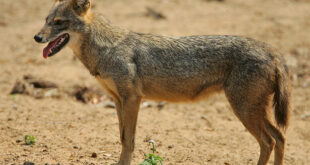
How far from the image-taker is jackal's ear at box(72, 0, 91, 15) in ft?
20.6

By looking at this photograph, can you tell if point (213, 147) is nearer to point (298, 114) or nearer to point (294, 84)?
point (298, 114)

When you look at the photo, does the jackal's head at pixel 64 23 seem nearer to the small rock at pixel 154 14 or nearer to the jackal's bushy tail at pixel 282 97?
the jackal's bushy tail at pixel 282 97

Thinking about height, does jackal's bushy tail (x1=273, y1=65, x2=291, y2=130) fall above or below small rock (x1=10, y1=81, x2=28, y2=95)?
below

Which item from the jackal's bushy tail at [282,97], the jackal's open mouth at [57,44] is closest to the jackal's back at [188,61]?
the jackal's bushy tail at [282,97]

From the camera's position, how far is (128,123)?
6.20 m

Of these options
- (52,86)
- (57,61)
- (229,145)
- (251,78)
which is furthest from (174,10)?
(251,78)

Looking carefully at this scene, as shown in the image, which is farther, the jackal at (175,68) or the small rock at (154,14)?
the small rock at (154,14)

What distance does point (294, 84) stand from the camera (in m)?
10.4

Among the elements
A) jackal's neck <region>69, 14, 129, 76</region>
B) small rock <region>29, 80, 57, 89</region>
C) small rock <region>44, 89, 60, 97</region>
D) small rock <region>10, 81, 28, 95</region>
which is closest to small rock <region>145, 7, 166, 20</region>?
small rock <region>29, 80, 57, 89</region>

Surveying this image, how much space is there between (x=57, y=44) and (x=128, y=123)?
65.6 inches

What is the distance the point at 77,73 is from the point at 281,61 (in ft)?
20.3

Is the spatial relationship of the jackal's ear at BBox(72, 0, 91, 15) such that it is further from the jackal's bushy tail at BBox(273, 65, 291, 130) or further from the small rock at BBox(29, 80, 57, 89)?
the small rock at BBox(29, 80, 57, 89)

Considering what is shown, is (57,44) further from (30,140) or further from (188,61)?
(188,61)

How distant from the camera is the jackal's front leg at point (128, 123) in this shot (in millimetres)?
6090
